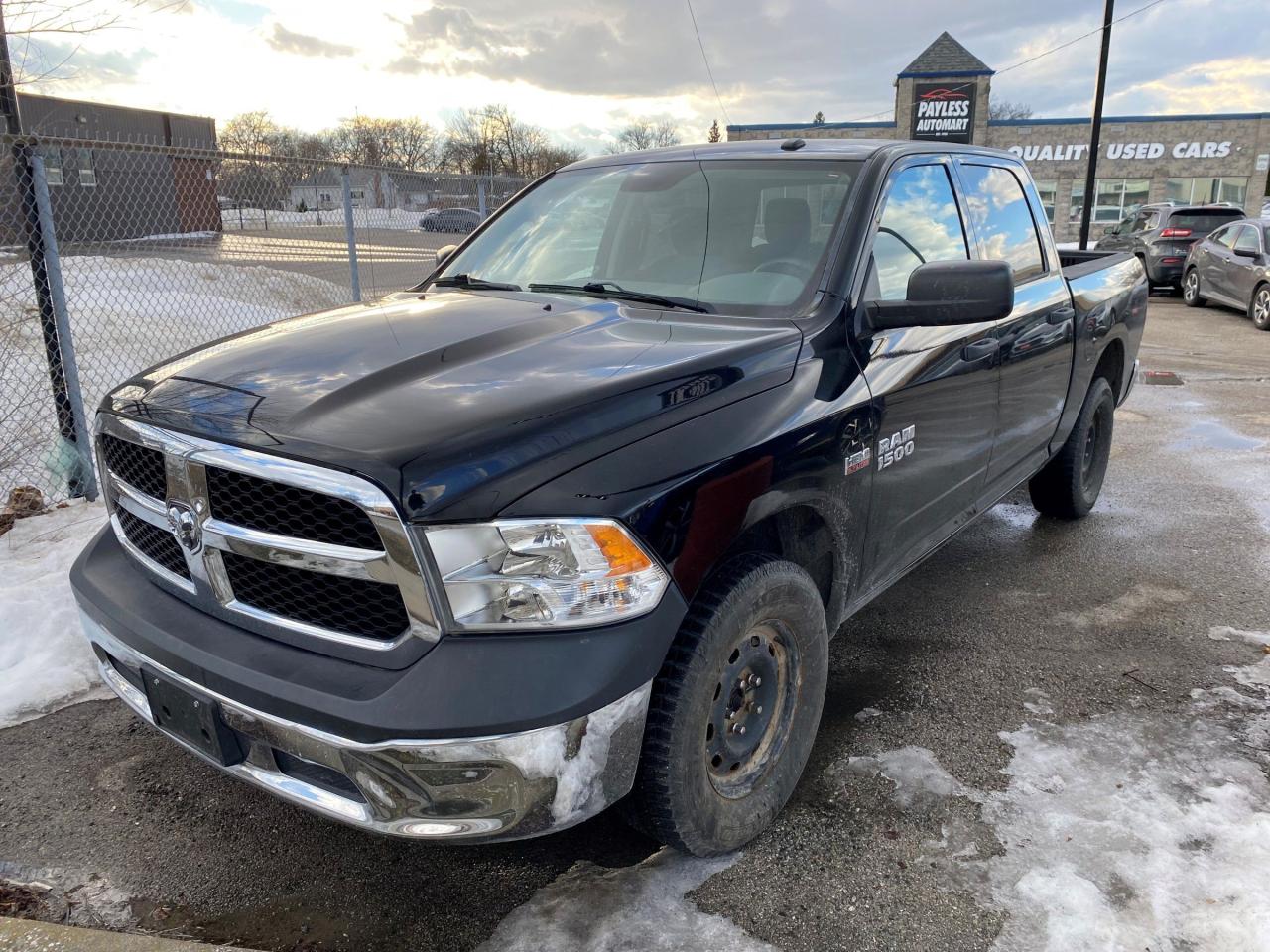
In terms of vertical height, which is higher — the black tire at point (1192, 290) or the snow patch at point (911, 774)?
the black tire at point (1192, 290)

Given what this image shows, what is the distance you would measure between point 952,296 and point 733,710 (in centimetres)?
132

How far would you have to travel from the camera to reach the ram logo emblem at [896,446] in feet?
9.14

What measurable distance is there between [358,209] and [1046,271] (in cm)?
597

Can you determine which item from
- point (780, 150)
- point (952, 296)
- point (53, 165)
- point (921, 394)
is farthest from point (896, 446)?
point (53, 165)

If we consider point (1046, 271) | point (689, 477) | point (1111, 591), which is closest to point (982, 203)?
point (1046, 271)

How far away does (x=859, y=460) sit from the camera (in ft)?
8.70

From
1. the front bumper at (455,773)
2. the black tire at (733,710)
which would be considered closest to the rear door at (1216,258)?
the black tire at (733,710)

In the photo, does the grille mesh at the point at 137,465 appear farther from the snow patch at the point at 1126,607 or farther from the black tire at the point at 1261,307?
the black tire at the point at 1261,307

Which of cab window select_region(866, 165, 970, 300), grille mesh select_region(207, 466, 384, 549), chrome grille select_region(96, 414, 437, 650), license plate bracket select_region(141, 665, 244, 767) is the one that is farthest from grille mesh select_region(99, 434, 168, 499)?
cab window select_region(866, 165, 970, 300)

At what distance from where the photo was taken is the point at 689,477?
204 centimetres

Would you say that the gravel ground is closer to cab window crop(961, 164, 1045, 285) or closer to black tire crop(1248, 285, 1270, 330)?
cab window crop(961, 164, 1045, 285)

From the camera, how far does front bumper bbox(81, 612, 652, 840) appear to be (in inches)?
70.7

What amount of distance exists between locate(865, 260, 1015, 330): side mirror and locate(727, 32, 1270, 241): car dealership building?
35.9 metres

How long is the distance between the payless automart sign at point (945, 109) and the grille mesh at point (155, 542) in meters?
38.4
